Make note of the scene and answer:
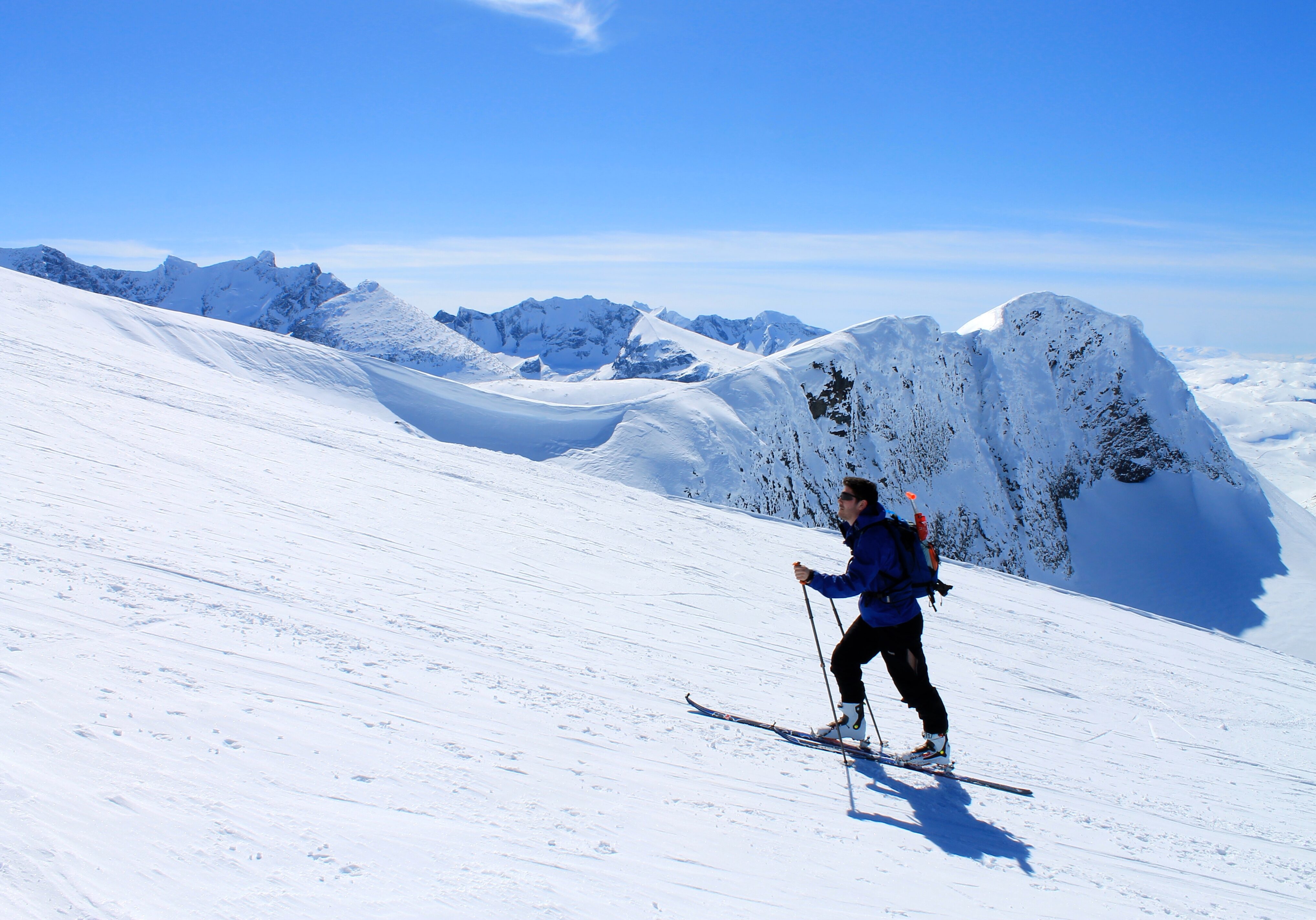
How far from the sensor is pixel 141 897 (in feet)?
8.27

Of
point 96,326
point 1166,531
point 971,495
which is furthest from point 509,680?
point 1166,531

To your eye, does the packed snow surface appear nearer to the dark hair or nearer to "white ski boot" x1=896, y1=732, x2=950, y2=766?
"white ski boot" x1=896, y1=732, x2=950, y2=766

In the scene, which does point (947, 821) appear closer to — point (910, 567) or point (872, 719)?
point (872, 719)

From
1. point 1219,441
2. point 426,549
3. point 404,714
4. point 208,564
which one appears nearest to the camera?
point 404,714

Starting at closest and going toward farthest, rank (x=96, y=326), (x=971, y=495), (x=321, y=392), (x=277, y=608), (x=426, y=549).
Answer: (x=277, y=608) < (x=426, y=549) < (x=96, y=326) < (x=321, y=392) < (x=971, y=495)

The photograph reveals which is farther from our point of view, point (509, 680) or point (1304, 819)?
point (1304, 819)

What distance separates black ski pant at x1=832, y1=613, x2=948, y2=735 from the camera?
5.03 m

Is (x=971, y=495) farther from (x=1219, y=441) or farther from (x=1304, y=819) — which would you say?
(x=1304, y=819)

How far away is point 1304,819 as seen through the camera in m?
6.09

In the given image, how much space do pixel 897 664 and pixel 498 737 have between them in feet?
9.12

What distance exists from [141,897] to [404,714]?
1978 millimetres

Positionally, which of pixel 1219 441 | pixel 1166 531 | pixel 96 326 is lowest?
pixel 1166 531

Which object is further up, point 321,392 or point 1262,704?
point 321,392

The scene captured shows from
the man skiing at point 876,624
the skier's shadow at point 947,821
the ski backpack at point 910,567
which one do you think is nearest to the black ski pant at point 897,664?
the man skiing at point 876,624
